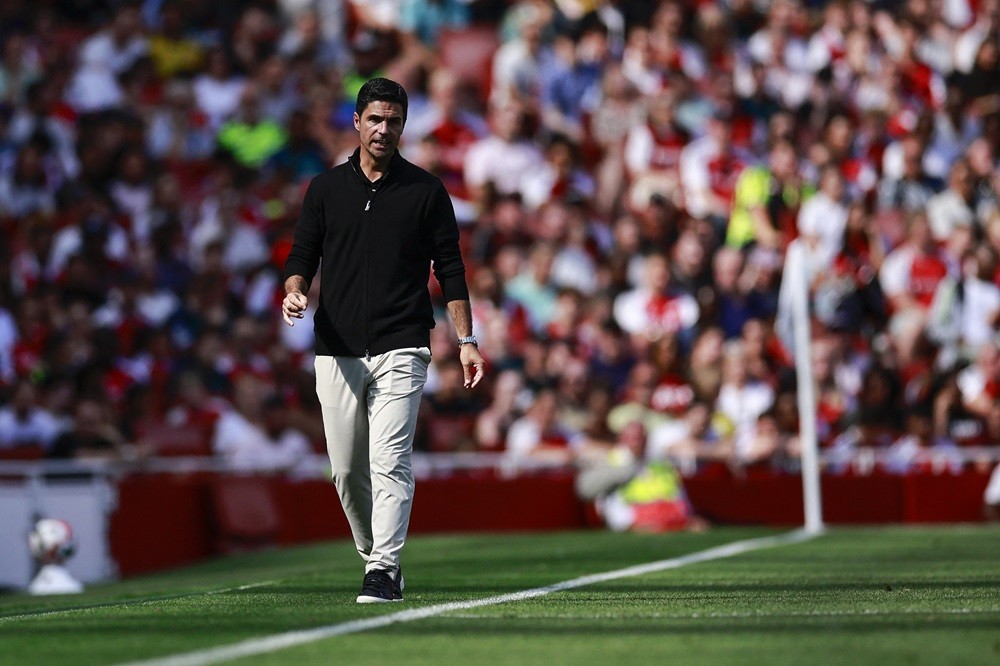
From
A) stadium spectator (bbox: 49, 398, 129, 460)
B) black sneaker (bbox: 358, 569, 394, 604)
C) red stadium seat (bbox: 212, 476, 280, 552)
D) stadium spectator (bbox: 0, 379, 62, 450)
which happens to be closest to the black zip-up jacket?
black sneaker (bbox: 358, 569, 394, 604)

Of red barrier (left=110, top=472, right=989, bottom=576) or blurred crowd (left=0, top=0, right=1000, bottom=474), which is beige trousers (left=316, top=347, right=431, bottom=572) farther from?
red barrier (left=110, top=472, right=989, bottom=576)

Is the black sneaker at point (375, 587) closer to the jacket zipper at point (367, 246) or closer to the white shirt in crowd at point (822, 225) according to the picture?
the jacket zipper at point (367, 246)

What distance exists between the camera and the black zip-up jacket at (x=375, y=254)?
8.41 metres

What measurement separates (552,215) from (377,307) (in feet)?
39.4

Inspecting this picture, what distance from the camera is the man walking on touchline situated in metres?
8.27

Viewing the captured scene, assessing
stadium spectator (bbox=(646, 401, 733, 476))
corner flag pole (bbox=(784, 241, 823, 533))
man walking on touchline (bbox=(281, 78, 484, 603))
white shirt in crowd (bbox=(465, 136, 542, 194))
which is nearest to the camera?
man walking on touchline (bbox=(281, 78, 484, 603))

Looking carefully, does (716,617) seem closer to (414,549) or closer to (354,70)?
(414,549)

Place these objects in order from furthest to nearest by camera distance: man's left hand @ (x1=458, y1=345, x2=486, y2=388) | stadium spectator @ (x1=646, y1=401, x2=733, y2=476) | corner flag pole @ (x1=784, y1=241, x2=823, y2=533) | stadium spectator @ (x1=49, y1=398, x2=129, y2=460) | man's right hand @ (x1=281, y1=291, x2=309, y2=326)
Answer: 1. stadium spectator @ (x1=646, y1=401, x2=733, y2=476)
2. stadium spectator @ (x1=49, y1=398, x2=129, y2=460)
3. corner flag pole @ (x1=784, y1=241, x2=823, y2=533)
4. man's left hand @ (x1=458, y1=345, x2=486, y2=388)
5. man's right hand @ (x1=281, y1=291, x2=309, y2=326)

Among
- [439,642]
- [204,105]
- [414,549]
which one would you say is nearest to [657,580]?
[439,642]

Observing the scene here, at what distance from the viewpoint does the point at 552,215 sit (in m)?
20.3

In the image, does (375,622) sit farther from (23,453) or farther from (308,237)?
(23,453)

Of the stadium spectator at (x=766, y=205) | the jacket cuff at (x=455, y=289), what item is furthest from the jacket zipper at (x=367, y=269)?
the stadium spectator at (x=766, y=205)

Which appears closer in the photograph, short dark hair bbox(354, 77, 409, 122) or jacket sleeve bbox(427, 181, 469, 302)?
short dark hair bbox(354, 77, 409, 122)

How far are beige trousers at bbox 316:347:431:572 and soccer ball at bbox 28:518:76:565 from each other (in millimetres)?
6128
